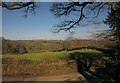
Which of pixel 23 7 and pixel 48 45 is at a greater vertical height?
pixel 23 7

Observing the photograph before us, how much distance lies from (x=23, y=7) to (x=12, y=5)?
0.61m

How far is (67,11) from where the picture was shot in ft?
39.4

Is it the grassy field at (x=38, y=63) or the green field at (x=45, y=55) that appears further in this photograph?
the green field at (x=45, y=55)

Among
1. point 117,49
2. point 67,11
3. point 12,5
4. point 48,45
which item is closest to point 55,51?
point 48,45

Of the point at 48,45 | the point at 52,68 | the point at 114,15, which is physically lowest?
the point at 52,68

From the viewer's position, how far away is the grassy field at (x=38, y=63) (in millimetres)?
15555

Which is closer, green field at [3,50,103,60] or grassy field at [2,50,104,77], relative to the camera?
grassy field at [2,50,104,77]

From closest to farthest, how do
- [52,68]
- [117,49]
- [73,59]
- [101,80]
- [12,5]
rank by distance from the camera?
[117,49], [12,5], [101,80], [52,68], [73,59]

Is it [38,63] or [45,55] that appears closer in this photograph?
[38,63]

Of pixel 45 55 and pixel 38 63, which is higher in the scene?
pixel 45 55

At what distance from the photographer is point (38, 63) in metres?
17.1

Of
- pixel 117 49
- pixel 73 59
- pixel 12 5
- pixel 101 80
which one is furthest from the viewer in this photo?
pixel 73 59

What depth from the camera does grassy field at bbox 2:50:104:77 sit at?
51.0 feet

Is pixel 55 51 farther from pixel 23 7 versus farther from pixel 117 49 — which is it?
pixel 117 49
